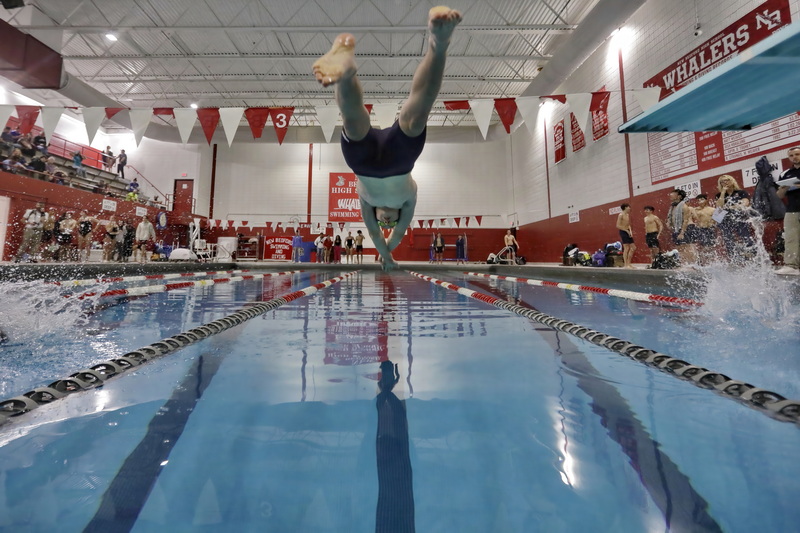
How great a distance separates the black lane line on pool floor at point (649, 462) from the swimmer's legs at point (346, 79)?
1.66 meters

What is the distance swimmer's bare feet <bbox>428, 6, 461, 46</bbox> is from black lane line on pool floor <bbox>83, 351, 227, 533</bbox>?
1.80 meters

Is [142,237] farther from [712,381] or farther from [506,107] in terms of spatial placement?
[712,381]

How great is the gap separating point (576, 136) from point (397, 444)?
38.6 feet

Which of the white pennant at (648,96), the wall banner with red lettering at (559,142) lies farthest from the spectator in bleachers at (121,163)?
the white pennant at (648,96)

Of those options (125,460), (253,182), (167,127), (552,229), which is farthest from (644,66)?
(167,127)

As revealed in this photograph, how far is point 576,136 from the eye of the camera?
10750 millimetres

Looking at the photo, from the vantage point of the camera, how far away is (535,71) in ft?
39.2

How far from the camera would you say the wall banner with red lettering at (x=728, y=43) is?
554 centimetres

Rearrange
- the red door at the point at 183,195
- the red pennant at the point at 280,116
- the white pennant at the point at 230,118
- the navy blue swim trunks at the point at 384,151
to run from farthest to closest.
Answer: the red door at the point at 183,195 → the red pennant at the point at 280,116 → the white pennant at the point at 230,118 → the navy blue swim trunks at the point at 384,151

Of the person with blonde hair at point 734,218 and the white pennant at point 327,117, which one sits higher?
the white pennant at point 327,117

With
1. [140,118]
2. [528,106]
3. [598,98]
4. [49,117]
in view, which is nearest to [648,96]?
[598,98]

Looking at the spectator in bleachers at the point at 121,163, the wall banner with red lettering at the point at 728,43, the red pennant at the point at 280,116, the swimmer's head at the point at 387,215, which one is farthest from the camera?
the spectator in bleachers at the point at 121,163

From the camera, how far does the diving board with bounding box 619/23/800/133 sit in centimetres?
153

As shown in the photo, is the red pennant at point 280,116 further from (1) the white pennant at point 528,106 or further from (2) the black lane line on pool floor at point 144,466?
(2) the black lane line on pool floor at point 144,466
